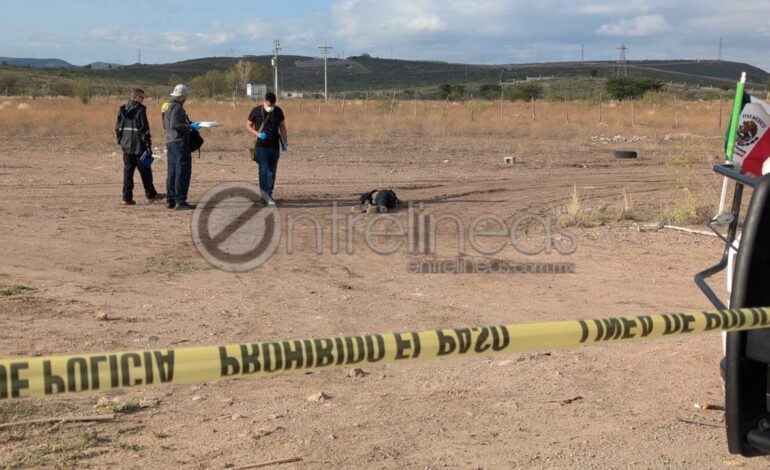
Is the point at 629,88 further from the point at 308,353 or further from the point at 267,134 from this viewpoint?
the point at 308,353

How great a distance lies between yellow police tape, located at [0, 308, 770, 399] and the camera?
2.64m

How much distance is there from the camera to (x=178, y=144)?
13.0 m

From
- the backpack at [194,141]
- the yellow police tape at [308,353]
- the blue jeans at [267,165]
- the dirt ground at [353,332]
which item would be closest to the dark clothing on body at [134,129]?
the backpack at [194,141]

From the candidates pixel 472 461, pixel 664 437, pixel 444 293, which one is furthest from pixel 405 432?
pixel 444 293

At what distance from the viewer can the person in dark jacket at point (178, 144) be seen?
12961mm

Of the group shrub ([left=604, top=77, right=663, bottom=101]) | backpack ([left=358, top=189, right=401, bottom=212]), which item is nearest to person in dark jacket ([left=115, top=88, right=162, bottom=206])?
backpack ([left=358, top=189, right=401, bottom=212])

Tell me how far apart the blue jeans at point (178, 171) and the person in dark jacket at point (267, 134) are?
3.50ft

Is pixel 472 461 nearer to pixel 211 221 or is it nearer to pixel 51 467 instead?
pixel 51 467

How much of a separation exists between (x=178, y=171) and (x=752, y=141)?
996 centimetres

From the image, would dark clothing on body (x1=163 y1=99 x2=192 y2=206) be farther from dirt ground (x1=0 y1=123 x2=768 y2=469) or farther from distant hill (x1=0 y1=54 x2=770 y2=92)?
distant hill (x1=0 y1=54 x2=770 y2=92)

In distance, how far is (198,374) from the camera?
2.81 m

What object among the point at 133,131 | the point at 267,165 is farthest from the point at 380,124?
the point at 133,131

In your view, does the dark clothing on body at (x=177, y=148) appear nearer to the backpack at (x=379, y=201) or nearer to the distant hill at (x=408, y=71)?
the backpack at (x=379, y=201)

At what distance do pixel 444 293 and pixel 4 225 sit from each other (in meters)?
6.52
